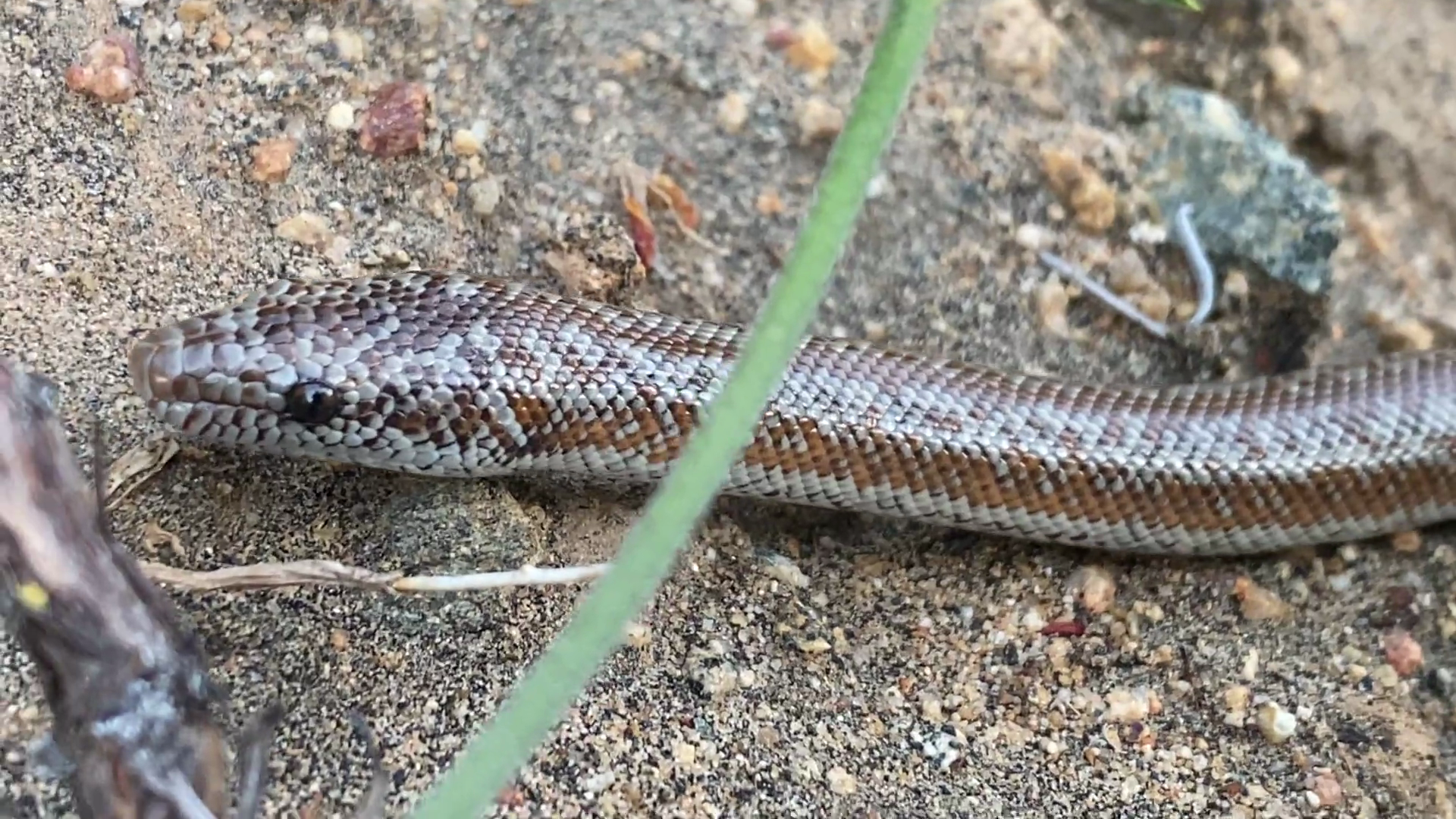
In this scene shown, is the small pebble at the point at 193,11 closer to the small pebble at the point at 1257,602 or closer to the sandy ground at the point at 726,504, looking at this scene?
the sandy ground at the point at 726,504

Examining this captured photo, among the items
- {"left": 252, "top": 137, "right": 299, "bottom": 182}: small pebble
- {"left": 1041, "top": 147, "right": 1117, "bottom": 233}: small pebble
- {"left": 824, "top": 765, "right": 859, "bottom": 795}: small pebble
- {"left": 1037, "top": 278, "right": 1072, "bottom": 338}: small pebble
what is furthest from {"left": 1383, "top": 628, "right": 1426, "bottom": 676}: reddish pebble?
{"left": 252, "top": 137, "right": 299, "bottom": 182}: small pebble

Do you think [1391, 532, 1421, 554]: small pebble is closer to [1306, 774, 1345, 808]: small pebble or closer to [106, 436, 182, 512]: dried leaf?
[1306, 774, 1345, 808]: small pebble

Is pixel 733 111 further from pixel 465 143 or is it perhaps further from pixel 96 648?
pixel 96 648

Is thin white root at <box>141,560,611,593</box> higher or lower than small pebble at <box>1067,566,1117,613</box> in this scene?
higher

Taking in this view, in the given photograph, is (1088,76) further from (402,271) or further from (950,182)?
(402,271)

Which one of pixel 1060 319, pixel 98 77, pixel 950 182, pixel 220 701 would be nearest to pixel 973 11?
pixel 950 182
